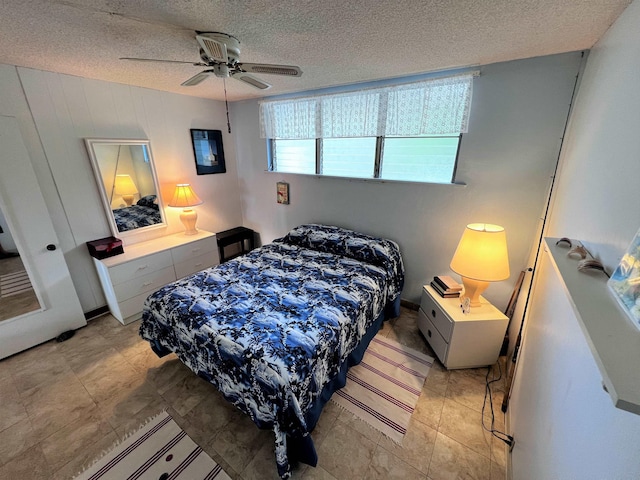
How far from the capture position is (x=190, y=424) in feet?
5.53

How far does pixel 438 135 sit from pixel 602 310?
2146mm

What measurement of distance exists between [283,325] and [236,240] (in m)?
2.47

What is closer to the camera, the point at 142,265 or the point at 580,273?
the point at 580,273

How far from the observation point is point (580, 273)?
2.72ft

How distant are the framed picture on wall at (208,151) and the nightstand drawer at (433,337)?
3.26m

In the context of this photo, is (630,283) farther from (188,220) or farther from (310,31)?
(188,220)

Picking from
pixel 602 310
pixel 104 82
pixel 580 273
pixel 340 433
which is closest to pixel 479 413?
pixel 340 433

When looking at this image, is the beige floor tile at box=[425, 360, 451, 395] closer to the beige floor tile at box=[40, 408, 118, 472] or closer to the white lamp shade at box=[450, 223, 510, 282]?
the white lamp shade at box=[450, 223, 510, 282]

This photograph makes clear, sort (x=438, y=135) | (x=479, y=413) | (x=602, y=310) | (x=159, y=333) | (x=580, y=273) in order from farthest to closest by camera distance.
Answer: (x=438, y=135) < (x=159, y=333) < (x=479, y=413) < (x=580, y=273) < (x=602, y=310)

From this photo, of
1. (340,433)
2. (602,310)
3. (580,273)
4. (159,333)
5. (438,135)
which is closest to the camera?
(602,310)

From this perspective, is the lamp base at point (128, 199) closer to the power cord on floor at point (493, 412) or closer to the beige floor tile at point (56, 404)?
the beige floor tile at point (56, 404)

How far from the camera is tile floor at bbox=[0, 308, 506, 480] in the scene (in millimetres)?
1455

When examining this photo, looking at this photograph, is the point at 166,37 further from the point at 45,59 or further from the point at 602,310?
the point at 602,310

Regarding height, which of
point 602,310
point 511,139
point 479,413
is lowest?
point 479,413
